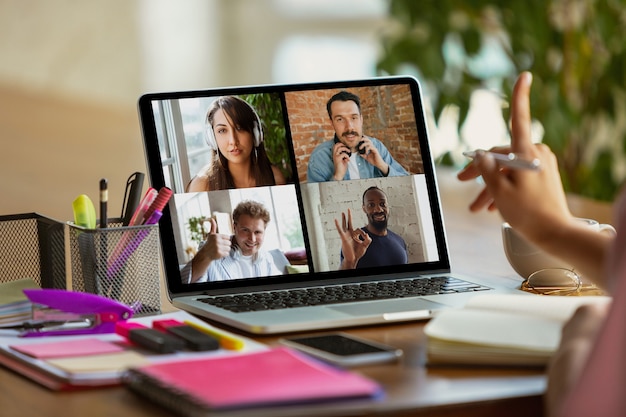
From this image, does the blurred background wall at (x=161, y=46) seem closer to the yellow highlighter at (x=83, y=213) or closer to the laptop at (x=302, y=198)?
the laptop at (x=302, y=198)

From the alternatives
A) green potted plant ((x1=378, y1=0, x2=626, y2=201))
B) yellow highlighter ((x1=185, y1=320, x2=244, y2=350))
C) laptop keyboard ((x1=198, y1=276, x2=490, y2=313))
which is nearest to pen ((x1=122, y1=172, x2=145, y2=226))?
laptop keyboard ((x1=198, y1=276, x2=490, y2=313))

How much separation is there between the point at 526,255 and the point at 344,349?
46 cm

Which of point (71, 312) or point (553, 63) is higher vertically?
point (553, 63)

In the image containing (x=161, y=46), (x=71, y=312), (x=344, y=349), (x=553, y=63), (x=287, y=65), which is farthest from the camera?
(x=161, y=46)

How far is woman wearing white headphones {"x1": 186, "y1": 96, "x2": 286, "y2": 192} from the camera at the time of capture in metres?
1.20

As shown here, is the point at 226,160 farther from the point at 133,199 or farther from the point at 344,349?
the point at 344,349

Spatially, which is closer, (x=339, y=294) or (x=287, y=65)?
(x=339, y=294)

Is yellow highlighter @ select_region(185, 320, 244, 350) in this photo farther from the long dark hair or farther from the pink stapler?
the long dark hair

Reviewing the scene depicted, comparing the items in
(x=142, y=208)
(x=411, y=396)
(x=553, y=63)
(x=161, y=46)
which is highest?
(x=161, y=46)

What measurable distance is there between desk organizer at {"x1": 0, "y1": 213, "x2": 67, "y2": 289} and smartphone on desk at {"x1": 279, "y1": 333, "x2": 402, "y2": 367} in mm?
360

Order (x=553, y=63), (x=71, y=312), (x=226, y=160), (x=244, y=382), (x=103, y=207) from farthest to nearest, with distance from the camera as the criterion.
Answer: (x=553, y=63) → (x=226, y=160) → (x=103, y=207) → (x=71, y=312) → (x=244, y=382)

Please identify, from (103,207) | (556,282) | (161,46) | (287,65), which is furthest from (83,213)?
(161,46)

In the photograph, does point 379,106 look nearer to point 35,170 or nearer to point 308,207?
point 308,207

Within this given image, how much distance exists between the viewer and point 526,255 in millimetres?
1250
